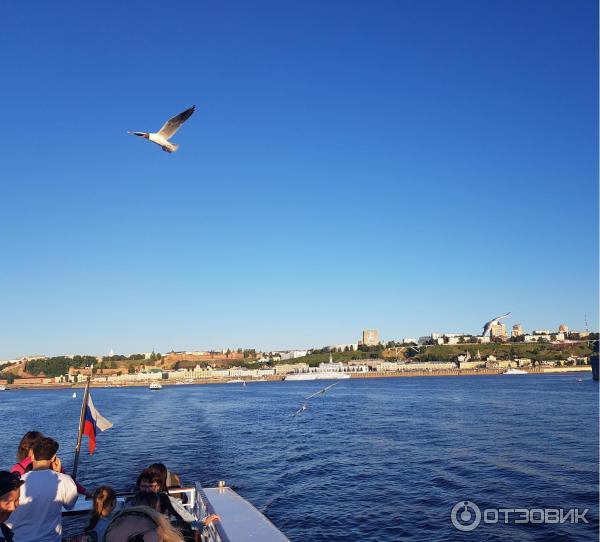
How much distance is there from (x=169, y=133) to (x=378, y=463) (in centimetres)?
1808

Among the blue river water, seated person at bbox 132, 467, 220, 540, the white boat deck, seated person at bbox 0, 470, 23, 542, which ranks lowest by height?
the blue river water

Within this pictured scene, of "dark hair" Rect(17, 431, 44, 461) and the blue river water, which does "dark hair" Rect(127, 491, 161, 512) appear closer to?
"dark hair" Rect(17, 431, 44, 461)

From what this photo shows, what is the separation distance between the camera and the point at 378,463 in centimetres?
2333

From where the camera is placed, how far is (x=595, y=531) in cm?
1370

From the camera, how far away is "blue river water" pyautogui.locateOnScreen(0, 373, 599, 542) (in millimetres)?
15070

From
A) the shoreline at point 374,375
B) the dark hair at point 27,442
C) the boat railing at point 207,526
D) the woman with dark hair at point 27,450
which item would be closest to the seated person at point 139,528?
the woman with dark hair at point 27,450

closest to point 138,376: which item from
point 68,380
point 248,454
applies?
point 68,380

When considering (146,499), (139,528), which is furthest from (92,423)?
(139,528)

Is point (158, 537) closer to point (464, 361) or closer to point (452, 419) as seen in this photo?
point (452, 419)

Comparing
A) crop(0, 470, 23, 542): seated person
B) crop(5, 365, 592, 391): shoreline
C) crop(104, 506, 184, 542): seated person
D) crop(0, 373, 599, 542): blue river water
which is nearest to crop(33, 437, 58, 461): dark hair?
crop(0, 470, 23, 542): seated person

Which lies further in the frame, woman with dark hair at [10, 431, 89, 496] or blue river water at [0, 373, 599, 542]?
blue river water at [0, 373, 599, 542]

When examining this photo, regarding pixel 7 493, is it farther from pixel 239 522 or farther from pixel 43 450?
pixel 239 522

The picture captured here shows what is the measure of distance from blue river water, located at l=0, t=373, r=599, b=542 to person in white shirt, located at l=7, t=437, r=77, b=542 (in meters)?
10.7

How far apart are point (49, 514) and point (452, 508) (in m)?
14.4
